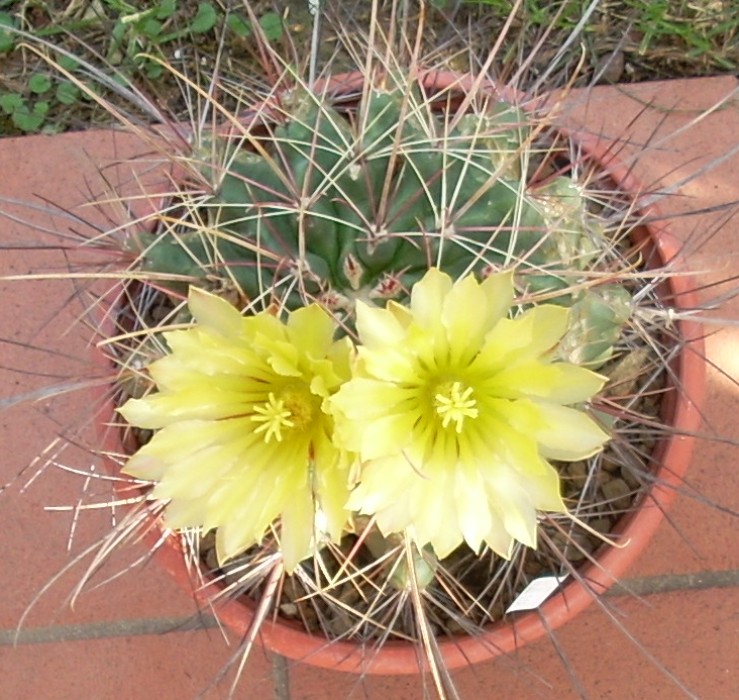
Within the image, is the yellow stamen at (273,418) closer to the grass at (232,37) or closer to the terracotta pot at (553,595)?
the terracotta pot at (553,595)

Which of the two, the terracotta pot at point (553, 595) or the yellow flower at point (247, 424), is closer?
the yellow flower at point (247, 424)

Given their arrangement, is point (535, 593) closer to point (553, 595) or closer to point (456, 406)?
point (553, 595)

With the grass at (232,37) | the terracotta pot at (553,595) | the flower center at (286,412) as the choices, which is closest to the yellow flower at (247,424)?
the flower center at (286,412)

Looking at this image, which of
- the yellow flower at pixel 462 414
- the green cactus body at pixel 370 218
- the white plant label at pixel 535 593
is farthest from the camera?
the white plant label at pixel 535 593

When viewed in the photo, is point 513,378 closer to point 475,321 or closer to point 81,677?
point 475,321

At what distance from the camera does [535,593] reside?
860 mm

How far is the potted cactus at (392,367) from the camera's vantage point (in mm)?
515

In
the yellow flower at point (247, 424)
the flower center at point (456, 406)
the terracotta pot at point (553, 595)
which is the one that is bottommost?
the terracotta pot at point (553, 595)

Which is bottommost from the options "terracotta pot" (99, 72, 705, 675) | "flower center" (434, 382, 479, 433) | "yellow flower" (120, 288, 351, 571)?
"terracotta pot" (99, 72, 705, 675)

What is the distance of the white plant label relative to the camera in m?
0.85

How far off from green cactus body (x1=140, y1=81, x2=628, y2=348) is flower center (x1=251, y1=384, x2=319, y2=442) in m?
0.09

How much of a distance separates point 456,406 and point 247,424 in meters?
0.12

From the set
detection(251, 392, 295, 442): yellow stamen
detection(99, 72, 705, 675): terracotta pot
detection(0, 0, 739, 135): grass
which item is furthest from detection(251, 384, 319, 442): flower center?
detection(0, 0, 739, 135): grass

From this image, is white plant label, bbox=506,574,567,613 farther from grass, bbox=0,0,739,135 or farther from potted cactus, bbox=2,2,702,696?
grass, bbox=0,0,739,135
